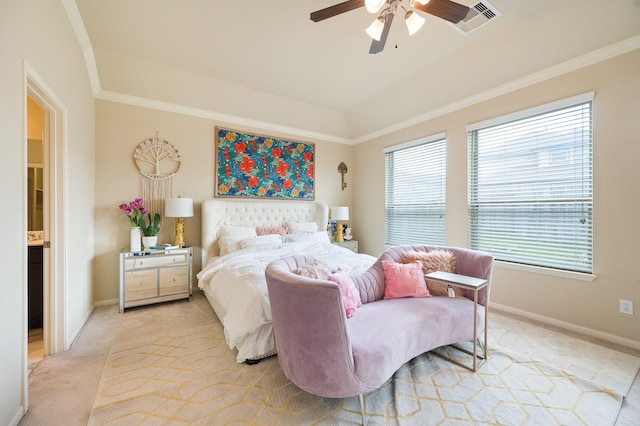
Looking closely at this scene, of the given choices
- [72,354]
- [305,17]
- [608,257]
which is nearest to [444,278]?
[608,257]

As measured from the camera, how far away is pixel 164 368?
6.91 ft

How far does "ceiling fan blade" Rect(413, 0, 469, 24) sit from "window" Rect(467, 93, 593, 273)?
6.18 feet

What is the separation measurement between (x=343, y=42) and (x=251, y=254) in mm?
2742

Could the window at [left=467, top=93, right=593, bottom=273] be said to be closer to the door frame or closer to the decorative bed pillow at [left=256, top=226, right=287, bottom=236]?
the decorative bed pillow at [left=256, top=226, right=287, bottom=236]

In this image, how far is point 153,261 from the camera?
11.2ft

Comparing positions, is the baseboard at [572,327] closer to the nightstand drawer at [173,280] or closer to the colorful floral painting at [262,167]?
the colorful floral painting at [262,167]

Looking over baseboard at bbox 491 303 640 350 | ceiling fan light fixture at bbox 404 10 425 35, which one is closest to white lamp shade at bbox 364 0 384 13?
ceiling fan light fixture at bbox 404 10 425 35

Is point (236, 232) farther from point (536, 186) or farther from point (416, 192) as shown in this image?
point (536, 186)

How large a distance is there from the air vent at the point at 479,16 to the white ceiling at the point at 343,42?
0.07 meters

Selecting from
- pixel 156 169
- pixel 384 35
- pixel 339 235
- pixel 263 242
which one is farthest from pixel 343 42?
pixel 339 235

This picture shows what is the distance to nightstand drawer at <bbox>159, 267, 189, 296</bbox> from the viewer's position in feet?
11.4

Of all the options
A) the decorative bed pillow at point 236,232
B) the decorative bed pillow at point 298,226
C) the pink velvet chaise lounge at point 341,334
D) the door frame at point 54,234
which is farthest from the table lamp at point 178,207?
the pink velvet chaise lounge at point 341,334

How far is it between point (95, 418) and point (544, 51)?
495 centimetres

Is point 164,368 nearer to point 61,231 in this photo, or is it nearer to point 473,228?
point 61,231
